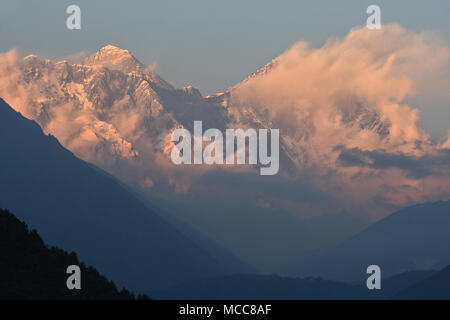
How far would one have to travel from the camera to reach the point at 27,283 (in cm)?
11525

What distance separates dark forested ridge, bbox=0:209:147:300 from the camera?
114188 millimetres

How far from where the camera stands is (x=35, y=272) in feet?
392

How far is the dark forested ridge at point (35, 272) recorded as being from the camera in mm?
114188
